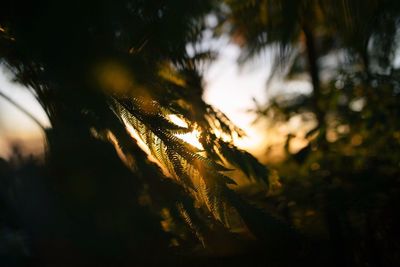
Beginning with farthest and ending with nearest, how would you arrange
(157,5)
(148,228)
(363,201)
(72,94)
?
(363,201) < (148,228) < (157,5) < (72,94)

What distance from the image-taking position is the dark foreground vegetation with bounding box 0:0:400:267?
5.60ft

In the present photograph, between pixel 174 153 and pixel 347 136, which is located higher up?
pixel 347 136

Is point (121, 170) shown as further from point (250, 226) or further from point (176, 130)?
point (250, 226)

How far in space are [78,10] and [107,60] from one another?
0.80 ft

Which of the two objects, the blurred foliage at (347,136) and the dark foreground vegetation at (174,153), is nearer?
the dark foreground vegetation at (174,153)

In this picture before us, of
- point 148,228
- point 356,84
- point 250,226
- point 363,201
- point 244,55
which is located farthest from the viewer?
point 244,55

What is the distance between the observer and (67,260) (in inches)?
122

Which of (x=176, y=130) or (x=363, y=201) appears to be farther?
(x=363, y=201)

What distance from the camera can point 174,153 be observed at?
1674mm

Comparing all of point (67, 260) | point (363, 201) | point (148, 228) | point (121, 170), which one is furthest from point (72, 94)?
point (363, 201)

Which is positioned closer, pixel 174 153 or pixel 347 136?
pixel 174 153

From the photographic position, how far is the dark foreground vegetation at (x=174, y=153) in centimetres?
171

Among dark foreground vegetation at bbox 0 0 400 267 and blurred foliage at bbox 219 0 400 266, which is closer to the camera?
dark foreground vegetation at bbox 0 0 400 267

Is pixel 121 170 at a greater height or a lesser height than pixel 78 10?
lesser
